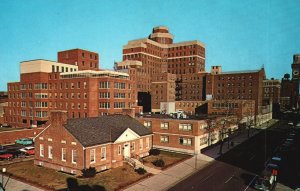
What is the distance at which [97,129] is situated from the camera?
38250 mm

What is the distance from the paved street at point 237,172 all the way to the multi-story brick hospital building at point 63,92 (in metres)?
34.0

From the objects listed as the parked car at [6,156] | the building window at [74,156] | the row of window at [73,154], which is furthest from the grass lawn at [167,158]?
the parked car at [6,156]

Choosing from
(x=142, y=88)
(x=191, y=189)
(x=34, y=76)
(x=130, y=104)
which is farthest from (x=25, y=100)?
(x=191, y=189)

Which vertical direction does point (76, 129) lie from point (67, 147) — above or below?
above

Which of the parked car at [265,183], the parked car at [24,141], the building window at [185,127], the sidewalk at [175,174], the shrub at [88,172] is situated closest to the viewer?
the parked car at [265,183]

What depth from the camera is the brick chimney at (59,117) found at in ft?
116

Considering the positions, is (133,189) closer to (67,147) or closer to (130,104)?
(67,147)

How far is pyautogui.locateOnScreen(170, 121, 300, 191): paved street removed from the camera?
101 feet

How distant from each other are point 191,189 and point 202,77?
312 ft

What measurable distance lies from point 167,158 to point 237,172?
41.3ft

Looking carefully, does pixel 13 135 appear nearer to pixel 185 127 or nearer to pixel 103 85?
pixel 103 85

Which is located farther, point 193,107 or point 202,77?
point 202,77

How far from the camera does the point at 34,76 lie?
8131 cm

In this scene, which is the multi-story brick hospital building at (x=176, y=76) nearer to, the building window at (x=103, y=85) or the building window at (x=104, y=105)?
the building window at (x=103, y=85)
